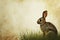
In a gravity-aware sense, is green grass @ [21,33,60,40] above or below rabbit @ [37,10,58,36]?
below

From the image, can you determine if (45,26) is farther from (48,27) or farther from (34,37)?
(34,37)

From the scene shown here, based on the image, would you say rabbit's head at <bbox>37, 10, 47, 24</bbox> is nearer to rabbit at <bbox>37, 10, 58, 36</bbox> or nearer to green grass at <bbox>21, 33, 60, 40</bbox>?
rabbit at <bbox>37, 10, 58, 36</bbox>

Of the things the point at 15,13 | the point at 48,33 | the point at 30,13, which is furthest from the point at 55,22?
the point at 15,13

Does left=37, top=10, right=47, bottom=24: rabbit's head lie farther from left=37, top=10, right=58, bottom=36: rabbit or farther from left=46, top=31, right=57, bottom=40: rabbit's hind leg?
left=46, top=31, right=57, bottom=40: rabbit's hind leg

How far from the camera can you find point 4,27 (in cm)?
150

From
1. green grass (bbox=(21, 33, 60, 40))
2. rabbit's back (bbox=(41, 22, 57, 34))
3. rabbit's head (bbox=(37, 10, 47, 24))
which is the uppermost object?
rabbit's head (bbox=(37, 10, 47, 24))

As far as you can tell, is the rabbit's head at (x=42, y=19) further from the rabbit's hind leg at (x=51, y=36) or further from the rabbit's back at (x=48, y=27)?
the rabbit's hind leg at (x=51, y=36)

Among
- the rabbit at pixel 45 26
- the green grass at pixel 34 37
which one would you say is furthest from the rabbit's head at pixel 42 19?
the green grass at pixel 34 37

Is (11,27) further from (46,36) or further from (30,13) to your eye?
(46,36)

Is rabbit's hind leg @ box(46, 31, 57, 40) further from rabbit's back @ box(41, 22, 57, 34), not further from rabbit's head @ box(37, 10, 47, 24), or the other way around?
rabbit's head @ box(37, 10, 47, 24)

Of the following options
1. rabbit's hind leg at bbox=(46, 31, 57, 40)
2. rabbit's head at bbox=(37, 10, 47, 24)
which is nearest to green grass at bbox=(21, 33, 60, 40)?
rabbit's hind leg at bbox=(46, 31, 57, 40)

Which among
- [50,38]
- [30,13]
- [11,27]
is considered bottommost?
[50,38]

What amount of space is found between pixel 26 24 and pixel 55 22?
0.30 meters

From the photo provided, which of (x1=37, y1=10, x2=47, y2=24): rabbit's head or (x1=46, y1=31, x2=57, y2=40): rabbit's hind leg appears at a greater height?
(x1=37, y1=10, x2=47, y2=24): rabbit's head
